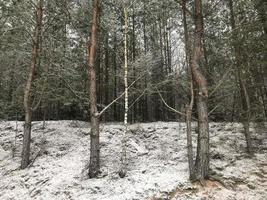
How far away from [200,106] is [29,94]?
700 cm

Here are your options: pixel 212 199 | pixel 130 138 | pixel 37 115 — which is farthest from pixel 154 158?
pixel 37 115

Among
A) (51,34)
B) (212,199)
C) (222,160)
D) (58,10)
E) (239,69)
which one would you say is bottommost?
(212,199)

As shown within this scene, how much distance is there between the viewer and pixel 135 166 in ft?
32.7

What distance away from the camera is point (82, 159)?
1077 cm

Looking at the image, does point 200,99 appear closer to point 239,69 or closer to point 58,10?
point 239,69

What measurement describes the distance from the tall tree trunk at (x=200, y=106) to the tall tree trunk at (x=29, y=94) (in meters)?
6.60

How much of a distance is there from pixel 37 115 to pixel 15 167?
41.8 ft

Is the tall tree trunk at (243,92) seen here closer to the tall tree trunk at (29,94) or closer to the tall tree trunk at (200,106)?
the tall tree trunk at (200,106)

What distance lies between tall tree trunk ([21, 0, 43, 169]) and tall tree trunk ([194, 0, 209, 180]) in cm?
660

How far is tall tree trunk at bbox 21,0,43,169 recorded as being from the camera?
1109 centimetres

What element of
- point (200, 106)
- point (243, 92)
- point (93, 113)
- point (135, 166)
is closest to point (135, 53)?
point (243, 92)

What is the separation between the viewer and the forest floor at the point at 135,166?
8.09 m

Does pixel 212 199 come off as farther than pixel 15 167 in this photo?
No

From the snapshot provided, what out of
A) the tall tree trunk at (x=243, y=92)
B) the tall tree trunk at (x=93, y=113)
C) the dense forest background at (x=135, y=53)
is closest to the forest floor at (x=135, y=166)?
the tall tree trunk at (x=93, y=113)
